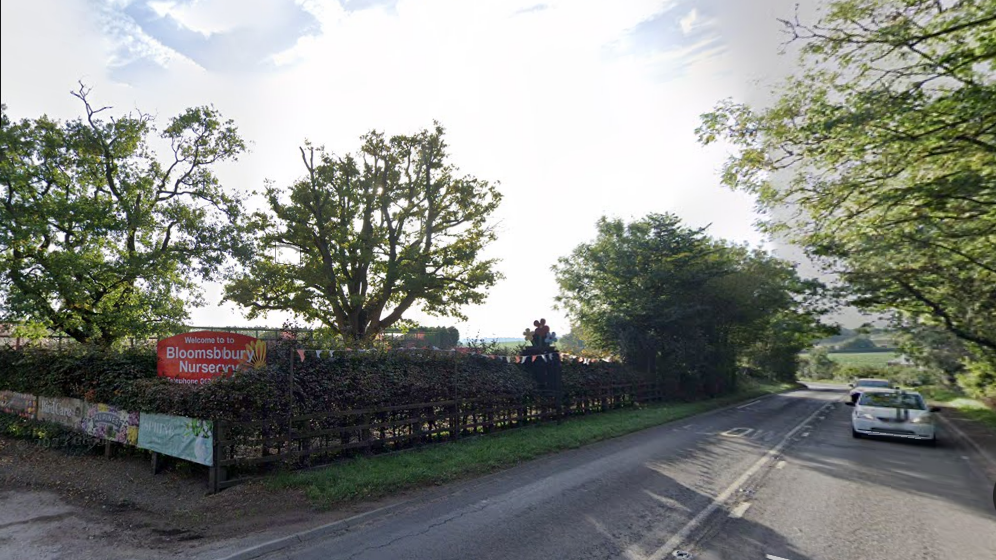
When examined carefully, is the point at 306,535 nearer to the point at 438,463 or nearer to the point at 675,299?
the point at 438,463

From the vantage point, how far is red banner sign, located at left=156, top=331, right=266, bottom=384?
314 inches

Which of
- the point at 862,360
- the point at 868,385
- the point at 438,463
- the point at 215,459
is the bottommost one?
the point at 862,360

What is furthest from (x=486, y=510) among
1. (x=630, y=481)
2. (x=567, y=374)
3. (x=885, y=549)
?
(x=567, y=374)

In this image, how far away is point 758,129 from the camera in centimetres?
1136

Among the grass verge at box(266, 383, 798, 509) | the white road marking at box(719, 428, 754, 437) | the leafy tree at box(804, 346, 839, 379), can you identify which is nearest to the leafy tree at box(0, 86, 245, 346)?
the grass verge at box(266, 383, 798, 509)

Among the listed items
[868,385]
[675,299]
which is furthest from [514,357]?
[868,385]

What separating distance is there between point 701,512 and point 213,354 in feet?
27.0

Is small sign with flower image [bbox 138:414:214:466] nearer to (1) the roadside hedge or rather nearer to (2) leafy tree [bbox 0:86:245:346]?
(1) the roadside hedge

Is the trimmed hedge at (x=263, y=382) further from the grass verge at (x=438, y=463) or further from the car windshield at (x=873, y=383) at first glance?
the car windshield at (x=873, y=383)

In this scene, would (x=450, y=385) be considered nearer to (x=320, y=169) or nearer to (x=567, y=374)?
(x=567, y=374)

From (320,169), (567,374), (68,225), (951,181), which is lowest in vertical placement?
(567,374)

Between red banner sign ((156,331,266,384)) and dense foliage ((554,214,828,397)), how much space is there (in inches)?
684

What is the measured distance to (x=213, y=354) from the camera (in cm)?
802

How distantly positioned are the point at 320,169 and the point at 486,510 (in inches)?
871
